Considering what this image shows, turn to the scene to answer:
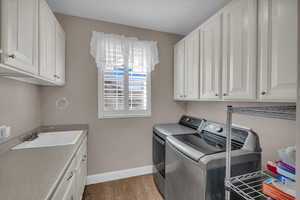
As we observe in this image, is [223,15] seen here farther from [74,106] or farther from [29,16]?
[74,106]

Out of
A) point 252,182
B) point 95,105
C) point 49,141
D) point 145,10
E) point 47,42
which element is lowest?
point 252,182

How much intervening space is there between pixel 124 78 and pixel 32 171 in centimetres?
169

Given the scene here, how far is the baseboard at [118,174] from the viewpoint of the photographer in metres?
2.10

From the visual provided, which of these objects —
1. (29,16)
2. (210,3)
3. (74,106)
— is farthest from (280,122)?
(74,106)

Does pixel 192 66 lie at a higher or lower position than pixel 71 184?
higher

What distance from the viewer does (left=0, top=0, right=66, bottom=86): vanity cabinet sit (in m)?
0.77

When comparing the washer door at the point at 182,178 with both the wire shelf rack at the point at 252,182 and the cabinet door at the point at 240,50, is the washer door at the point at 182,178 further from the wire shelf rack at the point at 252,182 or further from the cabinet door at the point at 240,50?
the cabinet door at the point at 240,50

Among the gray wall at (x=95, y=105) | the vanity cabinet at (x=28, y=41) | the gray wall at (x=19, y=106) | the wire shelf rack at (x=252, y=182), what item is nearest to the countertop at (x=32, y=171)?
the gray wall at (x=19, y=106)

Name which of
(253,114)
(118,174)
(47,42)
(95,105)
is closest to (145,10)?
(47,42)

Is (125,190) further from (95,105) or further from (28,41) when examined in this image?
(28,41)

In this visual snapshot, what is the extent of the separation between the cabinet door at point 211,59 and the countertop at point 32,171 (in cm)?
157

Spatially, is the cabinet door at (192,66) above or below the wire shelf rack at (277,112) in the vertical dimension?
above

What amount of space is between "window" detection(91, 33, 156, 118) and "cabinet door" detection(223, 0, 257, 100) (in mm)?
1270

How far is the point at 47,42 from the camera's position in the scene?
1.33m
